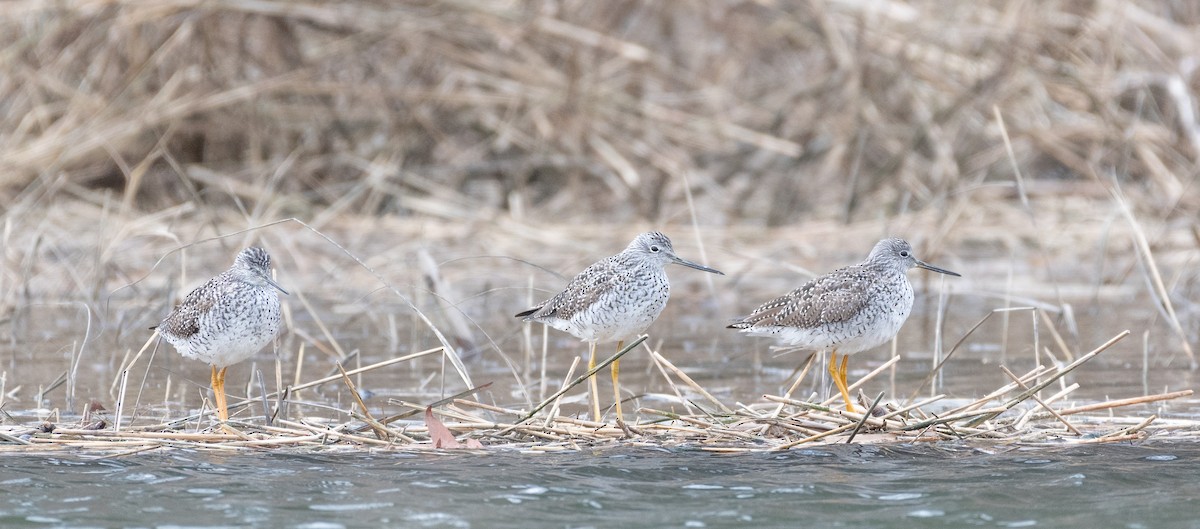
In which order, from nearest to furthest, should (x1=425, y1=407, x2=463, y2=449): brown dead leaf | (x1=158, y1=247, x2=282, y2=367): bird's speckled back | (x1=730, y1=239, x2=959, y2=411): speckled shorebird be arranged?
(x1=425, y1=407, x2=463, y2=449): brown dead leaf
(x1=158, y1=247, x2=282, y2=367): bird's speckled back
(x1=730, y1=239, x2=959, y2=411): speckled shorebird

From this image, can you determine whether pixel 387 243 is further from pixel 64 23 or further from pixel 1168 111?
pixel 1168 111

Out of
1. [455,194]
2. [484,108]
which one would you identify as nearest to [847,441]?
[455,194]

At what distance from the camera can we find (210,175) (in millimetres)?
13117

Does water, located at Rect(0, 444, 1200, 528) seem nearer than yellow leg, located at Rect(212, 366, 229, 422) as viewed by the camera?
Yes

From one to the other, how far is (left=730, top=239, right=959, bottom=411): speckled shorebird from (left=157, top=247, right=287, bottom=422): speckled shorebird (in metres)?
2.23

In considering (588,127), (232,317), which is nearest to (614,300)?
(232,317)

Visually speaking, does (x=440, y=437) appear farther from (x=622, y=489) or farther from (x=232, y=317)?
(x=232, y=317)

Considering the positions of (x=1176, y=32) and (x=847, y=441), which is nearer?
(x=847, y=441)

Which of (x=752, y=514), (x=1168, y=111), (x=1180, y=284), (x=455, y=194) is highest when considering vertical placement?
(x=1168, y=111)

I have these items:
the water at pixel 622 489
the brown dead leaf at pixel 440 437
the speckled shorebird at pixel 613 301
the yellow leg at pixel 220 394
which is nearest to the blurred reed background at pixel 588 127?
the speckled shorebird at pixel 613 301

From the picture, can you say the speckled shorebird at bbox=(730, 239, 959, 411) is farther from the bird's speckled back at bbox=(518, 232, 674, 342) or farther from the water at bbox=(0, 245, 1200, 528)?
the water at bbox=(0, 245, 1200, 528)

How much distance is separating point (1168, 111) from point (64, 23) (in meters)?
10.3

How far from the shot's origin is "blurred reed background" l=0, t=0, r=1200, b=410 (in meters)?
12.4

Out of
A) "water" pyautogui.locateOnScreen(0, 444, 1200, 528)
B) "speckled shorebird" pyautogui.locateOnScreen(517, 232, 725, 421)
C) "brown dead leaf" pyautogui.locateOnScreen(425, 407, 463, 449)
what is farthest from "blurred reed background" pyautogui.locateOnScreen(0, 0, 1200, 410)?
"water" pyautogui.locateOnScreen(0, 444, 1200, 528)
